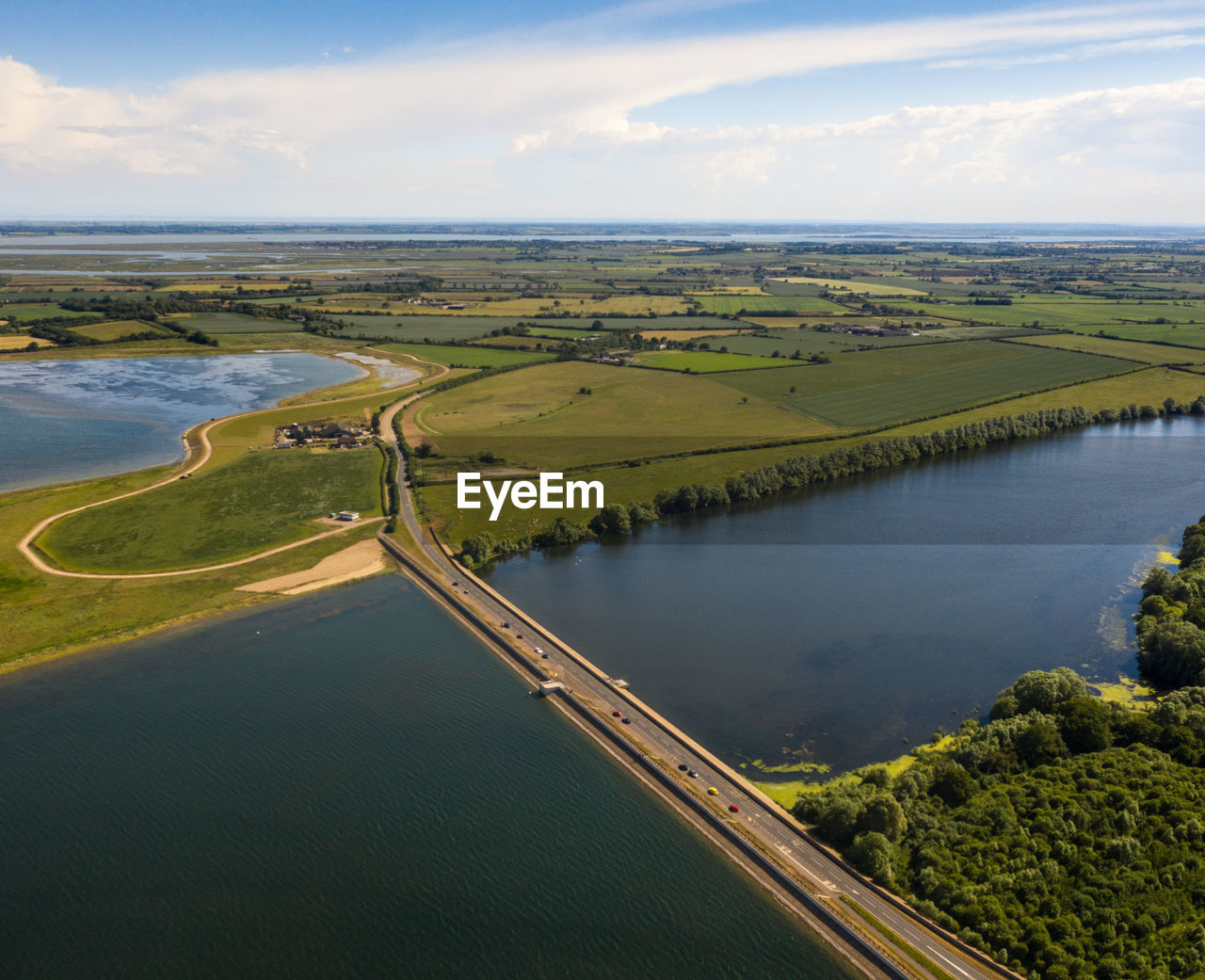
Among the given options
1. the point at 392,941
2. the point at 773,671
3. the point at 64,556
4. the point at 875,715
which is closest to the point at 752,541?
the point at 773,671

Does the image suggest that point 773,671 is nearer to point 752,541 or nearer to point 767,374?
point 752,541

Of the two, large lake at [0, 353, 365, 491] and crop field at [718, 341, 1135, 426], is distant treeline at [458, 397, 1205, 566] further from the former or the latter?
large lake at [0, 353, 365, 491]

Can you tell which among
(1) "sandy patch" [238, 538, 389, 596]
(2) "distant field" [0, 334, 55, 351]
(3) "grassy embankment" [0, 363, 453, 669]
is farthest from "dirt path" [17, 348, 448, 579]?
(2) "distant field" [0, 334, 55, 351]

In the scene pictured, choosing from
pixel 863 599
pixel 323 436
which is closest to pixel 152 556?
pixel 323 436

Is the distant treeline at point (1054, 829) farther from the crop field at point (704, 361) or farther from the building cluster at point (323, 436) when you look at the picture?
the crop field at point (704, 361)

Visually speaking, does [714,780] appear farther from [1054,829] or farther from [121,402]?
[121,402]

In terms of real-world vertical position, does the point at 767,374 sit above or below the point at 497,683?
above
